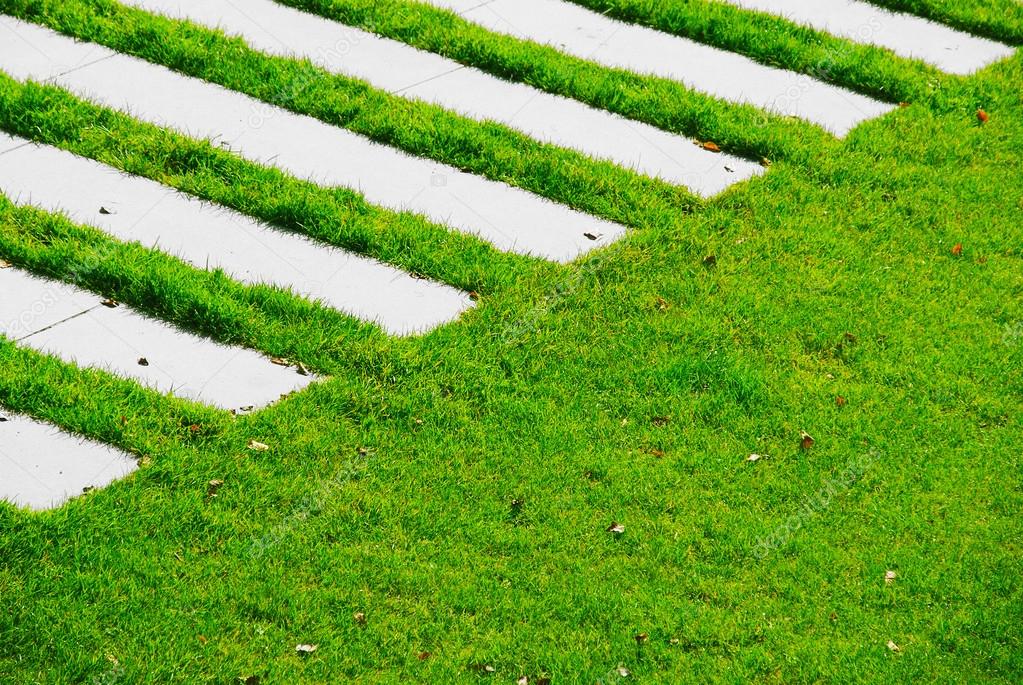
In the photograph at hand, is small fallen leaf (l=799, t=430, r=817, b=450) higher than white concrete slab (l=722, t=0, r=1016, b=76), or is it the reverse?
white concrete slab (l=722, t=0, r=1016, b=76)

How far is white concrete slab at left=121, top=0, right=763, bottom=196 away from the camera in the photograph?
6996 mm

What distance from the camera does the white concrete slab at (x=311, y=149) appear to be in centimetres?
645

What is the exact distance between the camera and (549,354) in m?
5.62

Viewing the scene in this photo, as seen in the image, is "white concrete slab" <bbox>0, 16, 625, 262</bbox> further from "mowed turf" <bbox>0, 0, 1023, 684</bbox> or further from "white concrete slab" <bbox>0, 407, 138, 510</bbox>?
"white concrete slab" <bbox>0, 407, 138, 510</bbox>

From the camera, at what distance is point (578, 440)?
515 centimetres

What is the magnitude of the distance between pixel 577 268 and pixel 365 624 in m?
2.43

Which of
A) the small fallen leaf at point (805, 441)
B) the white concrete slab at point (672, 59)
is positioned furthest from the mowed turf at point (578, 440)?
the white concrete slab at point (672, 59)

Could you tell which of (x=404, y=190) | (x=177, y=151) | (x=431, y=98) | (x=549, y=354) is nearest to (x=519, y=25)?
(x=431, y=98)

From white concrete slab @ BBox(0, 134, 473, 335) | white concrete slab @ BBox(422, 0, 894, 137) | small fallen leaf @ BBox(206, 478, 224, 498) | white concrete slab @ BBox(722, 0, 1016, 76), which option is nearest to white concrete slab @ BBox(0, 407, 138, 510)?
small fallen leaf @ BBox(206, 478, 224, 498)

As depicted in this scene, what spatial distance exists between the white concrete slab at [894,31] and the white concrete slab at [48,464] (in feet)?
18.5

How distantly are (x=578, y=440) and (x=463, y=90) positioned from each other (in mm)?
3166

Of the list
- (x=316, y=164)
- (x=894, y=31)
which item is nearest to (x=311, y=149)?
(x=316, y=164)

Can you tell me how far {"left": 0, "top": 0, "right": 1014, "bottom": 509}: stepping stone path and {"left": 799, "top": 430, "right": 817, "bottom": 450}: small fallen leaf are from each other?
1.66 metres

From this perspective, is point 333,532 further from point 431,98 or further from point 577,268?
point 431,98
